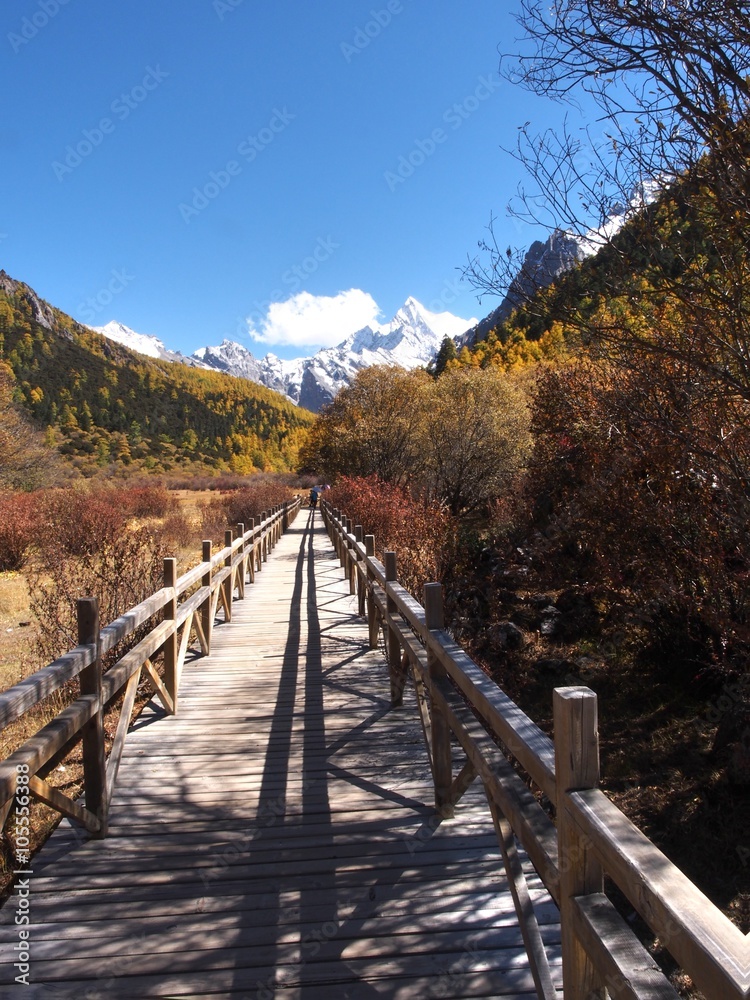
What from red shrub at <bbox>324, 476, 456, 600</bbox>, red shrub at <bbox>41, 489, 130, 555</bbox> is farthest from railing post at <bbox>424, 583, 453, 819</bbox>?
red shrub at <bbox>41, 489, 130, 555</bbox>

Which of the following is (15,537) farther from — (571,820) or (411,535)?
(571,820)

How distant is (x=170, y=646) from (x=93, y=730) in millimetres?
1957

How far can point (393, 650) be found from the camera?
5258mm

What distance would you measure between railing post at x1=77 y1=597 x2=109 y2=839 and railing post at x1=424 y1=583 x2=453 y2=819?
67.3 inches

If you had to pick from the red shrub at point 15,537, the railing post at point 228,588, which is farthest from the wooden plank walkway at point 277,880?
the red shrub at point 15,537

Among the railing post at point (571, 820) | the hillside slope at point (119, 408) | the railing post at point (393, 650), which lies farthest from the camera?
the hillside slope at point (119, 408)

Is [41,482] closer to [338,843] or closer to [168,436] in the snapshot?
[338,843]

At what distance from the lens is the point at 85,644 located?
10.8 feet

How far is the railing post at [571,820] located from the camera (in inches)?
61.4

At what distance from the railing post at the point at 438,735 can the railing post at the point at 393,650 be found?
1356 millimetres

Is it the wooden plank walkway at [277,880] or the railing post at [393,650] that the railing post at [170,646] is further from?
the railing post at [393,650]

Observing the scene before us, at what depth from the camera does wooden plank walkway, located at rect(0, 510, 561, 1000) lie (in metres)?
2.41

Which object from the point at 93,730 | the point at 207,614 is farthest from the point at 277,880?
the point at 207,614

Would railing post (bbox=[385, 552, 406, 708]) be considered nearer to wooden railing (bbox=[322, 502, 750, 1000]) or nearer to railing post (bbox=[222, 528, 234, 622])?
wooden railing (bbox=[322, 502, 750, 1000])
